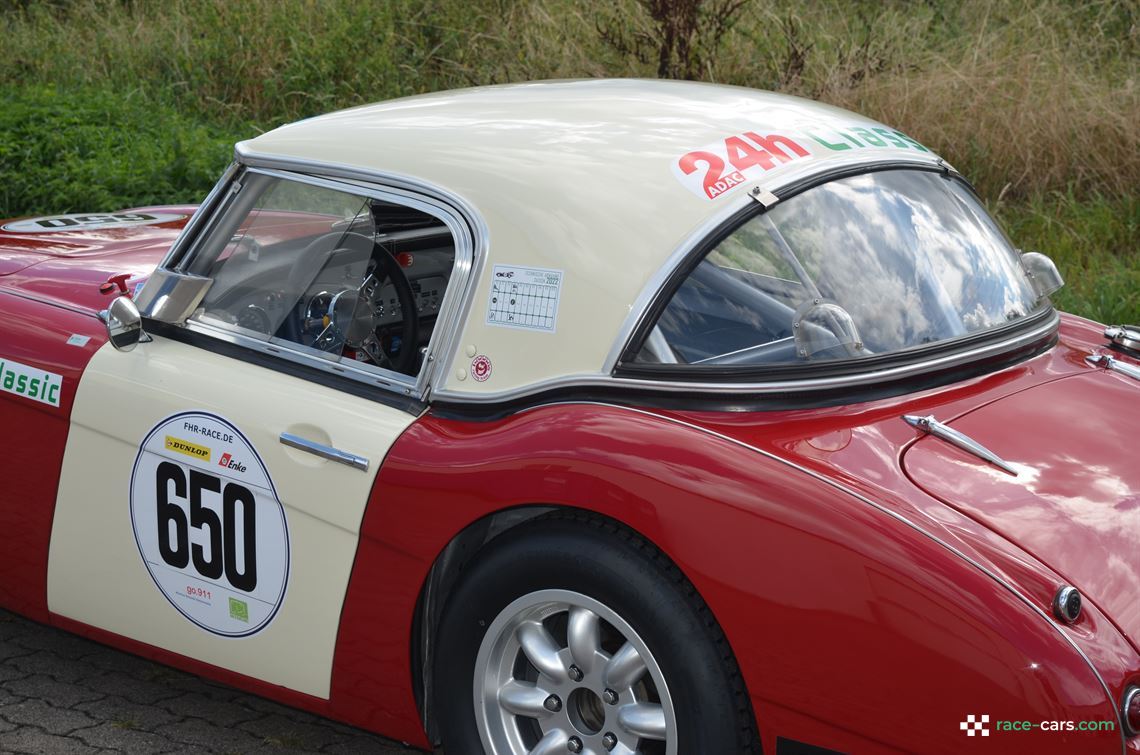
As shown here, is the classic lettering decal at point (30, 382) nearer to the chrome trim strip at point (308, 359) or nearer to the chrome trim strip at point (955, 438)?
the chrome trim strip at point (308, 359)

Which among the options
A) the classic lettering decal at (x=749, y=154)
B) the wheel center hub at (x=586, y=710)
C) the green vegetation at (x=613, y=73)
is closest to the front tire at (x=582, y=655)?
the wheel center hub at (x=586, y=710)

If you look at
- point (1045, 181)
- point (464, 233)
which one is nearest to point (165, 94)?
point (1045, 181)

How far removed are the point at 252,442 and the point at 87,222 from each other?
6.89ft

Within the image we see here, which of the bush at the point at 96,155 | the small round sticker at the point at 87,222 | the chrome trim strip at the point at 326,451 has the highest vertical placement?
the chrome trim strip at the point at 326,451

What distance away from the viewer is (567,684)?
9.05ft

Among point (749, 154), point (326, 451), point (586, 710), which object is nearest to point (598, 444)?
point (586, 710)

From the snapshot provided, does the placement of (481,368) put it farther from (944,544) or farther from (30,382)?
(30,382)

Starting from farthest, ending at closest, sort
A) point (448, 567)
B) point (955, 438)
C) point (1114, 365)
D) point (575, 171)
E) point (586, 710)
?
point (1114, 365) < point (575, 171) < point (448, 567) < point (586, 710) < point (955, 438)

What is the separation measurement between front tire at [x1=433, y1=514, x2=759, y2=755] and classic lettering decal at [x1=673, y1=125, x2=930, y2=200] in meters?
0.88

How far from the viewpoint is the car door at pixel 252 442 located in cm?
308

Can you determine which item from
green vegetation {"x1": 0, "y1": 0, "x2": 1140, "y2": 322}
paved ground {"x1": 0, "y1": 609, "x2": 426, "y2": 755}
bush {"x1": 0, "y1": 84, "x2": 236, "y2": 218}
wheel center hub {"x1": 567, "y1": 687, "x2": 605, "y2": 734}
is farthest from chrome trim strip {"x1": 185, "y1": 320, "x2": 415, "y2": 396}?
bush {"x1": 0, "y1": 84, "x2": 236, "y2": 218}

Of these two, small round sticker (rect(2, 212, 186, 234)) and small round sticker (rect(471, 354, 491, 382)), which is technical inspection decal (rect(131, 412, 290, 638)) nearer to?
small round sticker (rect(471, 354, 491, 382))

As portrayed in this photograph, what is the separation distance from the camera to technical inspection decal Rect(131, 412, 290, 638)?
3.14 m

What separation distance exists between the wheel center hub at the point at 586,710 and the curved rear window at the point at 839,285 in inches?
28.8
